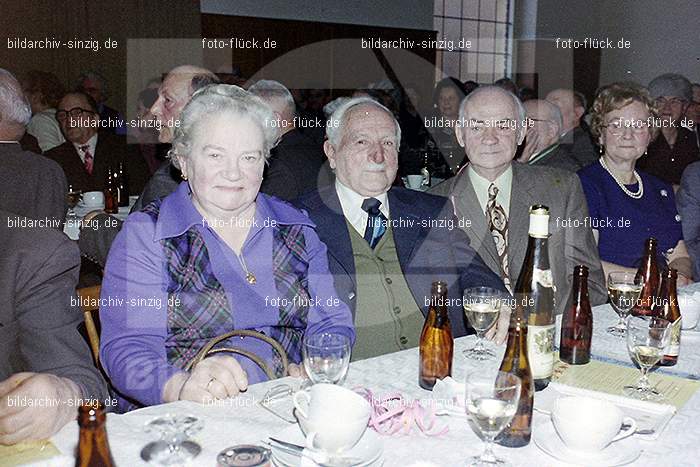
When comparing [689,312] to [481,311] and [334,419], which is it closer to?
[481,311]

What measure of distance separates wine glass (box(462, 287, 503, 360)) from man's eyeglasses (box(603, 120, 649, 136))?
1653mm

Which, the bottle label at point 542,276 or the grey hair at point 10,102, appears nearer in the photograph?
the bottle label at point 542,276

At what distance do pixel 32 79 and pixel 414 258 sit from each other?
18.8 ft

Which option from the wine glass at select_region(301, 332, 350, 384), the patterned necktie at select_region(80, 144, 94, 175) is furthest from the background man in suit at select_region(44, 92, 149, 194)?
the wine glass at select_region(301, 332, 350, 384)

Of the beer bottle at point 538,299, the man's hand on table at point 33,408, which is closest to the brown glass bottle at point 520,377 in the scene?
the beer bottle at point 538,299

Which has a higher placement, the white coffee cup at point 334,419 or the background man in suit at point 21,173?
the background man in suit at point 21,173

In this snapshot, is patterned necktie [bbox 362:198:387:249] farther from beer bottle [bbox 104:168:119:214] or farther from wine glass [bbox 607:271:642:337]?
beer bottle [bbox 104:168:119:214]

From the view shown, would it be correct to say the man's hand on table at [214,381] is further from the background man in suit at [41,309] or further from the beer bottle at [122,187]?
the beer bottle at [122,187]

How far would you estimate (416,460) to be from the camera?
132cm

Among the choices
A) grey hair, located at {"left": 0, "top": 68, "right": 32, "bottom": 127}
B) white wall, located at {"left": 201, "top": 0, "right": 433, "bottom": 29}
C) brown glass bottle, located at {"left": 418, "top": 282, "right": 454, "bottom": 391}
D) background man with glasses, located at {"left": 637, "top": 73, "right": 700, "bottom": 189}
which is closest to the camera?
brown glass bottle, located at {"left": 418, "top": 282, "right": 454, "bottom": 391}

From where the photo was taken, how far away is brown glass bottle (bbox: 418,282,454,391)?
1730 mm

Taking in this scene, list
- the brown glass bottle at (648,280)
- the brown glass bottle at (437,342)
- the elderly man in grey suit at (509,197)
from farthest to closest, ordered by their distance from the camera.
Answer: the elderly man in grey suit at (509,197) → the brown glass bottle at (648,280) → the brown glass bottle at (437,342)

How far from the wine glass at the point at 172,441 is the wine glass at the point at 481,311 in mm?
850

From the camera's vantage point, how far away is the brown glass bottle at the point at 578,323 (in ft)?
6.25
